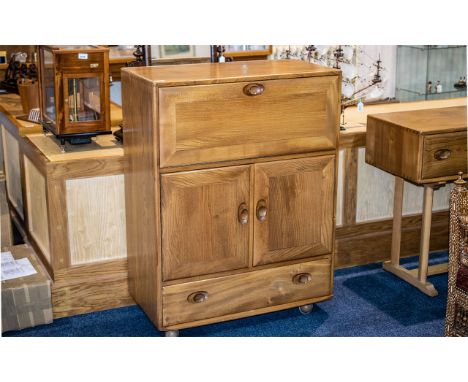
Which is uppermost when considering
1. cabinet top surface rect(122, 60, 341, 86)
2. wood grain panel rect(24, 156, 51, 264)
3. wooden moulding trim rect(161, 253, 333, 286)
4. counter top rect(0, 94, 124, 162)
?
cabinet top surface rect(122, 60, 341, 86)

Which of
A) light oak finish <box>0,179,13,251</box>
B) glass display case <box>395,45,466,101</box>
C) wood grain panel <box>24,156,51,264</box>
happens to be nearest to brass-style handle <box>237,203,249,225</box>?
wood grain panel <box>24,156,51,264</box>

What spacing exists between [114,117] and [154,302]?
3.93ft

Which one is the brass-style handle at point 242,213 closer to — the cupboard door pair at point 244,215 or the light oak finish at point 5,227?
the cupboard door pair at point 244,215

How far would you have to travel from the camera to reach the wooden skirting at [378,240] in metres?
3.77

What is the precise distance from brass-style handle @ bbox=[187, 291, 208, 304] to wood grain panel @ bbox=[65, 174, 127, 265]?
53cm

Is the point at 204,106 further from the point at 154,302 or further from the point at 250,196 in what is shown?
the point at 154,302

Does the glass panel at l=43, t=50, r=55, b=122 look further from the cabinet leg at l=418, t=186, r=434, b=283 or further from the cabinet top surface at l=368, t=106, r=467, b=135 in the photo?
the cabinet leg at l=418, t=186, r=434, b=283

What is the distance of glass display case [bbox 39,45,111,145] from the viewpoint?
302cm

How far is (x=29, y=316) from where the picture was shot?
308 centimetres

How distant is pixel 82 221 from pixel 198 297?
2.13 ft

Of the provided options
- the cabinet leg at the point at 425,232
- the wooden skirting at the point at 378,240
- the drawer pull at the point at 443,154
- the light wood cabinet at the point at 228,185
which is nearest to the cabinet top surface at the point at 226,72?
the light wood cabinet at the point at 228,185

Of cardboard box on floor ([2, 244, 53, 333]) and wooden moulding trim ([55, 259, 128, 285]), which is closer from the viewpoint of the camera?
cardboard box on floor ([2, 244, 53, 333])

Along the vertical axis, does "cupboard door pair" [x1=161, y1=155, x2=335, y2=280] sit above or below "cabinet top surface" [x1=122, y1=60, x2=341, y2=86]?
below

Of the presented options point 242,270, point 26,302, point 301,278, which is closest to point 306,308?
point 301,278
